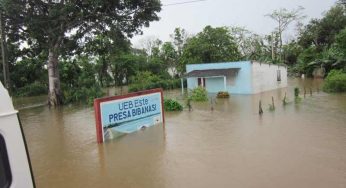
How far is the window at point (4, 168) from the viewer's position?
2.46 meters

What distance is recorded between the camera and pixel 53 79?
1014 inches

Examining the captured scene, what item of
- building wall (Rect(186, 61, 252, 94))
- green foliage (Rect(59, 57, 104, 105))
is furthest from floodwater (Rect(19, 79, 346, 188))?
building wall (Rect(186, 61, 252, 94))

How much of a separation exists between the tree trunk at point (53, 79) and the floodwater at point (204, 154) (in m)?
10.4

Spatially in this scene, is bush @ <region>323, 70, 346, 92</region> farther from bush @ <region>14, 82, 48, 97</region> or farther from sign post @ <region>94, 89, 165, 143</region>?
bush @ <region>14, 82, 48, 97</region>

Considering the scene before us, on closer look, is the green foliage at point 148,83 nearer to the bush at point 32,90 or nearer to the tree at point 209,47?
the tree at point 209,47

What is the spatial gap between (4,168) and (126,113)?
9933 millimetres

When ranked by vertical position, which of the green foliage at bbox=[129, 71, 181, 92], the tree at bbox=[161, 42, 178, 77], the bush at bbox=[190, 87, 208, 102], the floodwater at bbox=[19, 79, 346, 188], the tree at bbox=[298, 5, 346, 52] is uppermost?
the tree at bbox=[298, 5, 346, 52]

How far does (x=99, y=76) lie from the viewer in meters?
41.8

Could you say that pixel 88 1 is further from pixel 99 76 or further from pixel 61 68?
pixel 99 76

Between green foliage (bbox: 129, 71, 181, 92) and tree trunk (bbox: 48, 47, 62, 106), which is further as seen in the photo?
green foliage (bbox: 129, 71, 181, 92)

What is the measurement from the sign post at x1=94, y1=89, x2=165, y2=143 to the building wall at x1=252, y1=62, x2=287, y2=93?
16.6 meters

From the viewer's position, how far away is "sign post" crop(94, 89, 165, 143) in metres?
11.5

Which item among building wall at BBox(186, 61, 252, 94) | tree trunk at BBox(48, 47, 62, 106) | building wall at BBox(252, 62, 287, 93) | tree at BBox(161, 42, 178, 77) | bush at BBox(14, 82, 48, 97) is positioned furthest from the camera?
tree at BBox(161, 42, 178, 77)

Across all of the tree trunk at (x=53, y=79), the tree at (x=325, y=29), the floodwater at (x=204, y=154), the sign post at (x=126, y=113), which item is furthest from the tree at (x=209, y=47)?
the sign post at (x=126, y=113)
